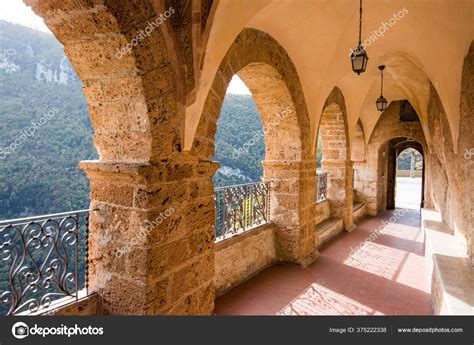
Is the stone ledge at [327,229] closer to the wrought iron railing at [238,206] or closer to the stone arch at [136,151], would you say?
the wrought iron railing at [238,206]

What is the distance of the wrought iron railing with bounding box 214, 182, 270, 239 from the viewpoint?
458 centimetres

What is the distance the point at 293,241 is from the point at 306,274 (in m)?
0.63

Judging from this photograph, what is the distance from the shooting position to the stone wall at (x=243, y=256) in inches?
175

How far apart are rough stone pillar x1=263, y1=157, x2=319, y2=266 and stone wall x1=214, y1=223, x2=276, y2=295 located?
205 millimetres

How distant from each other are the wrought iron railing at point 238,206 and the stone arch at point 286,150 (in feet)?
0.89

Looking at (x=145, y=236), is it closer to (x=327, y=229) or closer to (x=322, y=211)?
(x=327, y=229)

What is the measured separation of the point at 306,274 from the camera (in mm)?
5480

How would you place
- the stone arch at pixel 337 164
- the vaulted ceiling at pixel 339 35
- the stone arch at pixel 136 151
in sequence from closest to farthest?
the stone arch at pixel 136 151, the vaulted ceiling at pixel 339 35, the stone arch at pixel 337 164

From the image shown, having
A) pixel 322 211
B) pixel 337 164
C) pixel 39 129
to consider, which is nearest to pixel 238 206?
pixel 322 211

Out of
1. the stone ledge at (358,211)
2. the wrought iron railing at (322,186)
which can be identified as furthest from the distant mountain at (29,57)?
the stone ledge at (358,211)

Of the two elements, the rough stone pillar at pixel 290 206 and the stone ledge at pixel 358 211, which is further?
the stone ledge at pixel 358 211

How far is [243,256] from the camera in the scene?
16.2ft

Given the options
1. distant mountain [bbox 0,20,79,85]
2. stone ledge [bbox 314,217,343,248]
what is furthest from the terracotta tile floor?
distant mountain [bbox 0,20,79,85]

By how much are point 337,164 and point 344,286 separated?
452 cm
